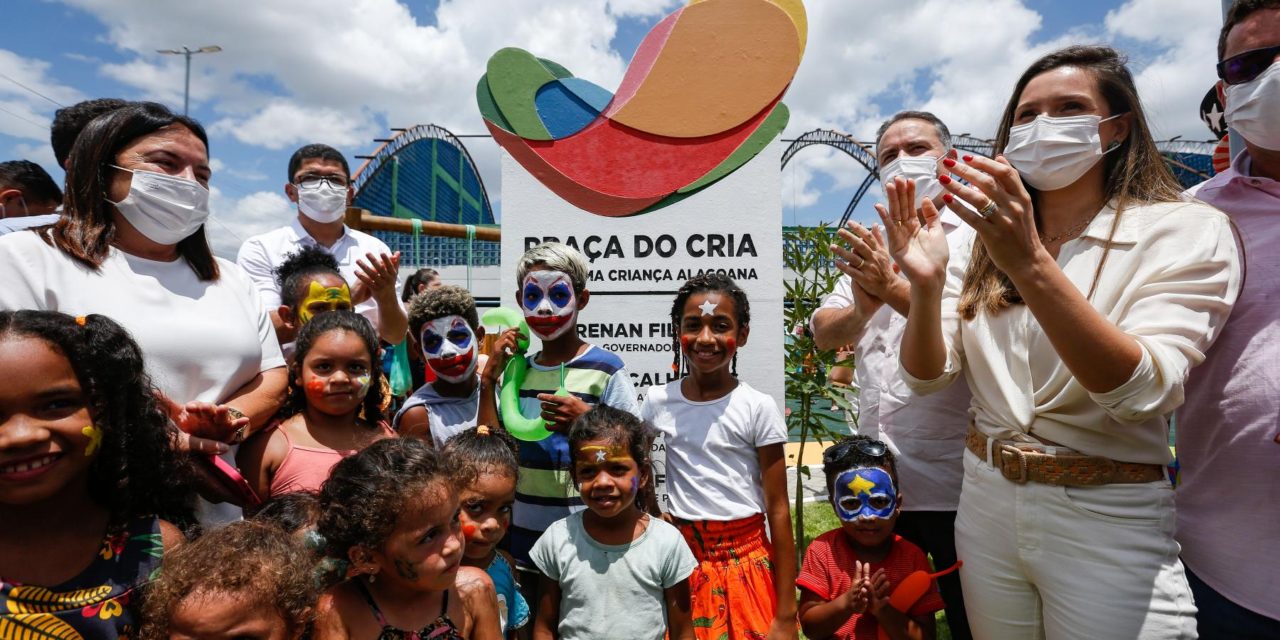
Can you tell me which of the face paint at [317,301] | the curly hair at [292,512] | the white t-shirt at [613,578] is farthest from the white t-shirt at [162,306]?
the white t-shirt at [613,578]

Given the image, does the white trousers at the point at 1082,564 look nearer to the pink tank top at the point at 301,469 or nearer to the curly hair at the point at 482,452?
the curly hair at the point at 482,452

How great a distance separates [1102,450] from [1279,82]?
45.9 inches

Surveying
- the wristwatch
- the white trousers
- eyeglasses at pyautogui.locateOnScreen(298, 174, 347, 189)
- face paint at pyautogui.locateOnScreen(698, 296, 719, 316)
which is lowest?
the white trousers

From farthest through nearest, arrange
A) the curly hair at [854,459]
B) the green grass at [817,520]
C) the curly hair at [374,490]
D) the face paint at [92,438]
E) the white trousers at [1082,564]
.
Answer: the green grass at [817,520], the curly hair at [854,459], the curly hair at [374,490], the white trousers at [1082,564], the face paint at [92,438]

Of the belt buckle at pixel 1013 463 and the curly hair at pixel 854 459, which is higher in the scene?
the belt buckle at pixel 1013 463

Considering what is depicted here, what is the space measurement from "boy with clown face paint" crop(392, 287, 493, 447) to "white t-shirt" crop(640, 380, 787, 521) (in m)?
0.85

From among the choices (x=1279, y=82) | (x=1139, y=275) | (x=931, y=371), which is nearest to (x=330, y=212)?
(x=931, y=371)

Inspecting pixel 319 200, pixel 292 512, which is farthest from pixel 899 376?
pixel 319 200

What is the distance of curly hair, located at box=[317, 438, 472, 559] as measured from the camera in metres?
1.88

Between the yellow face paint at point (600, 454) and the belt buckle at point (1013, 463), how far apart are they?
1.23 metres

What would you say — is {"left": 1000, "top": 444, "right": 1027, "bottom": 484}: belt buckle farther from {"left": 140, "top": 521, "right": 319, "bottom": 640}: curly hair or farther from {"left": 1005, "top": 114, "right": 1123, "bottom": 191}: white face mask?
{"left": 140, "top": 521, "right": 319, "bottom": 640}: curly hair

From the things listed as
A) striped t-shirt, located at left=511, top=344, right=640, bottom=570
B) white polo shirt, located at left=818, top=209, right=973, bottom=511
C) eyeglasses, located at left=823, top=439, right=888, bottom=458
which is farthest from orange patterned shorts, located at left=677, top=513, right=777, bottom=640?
white polo shirt, located at left=818, top=209, right=973, bottom=511

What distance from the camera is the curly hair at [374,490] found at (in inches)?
74.0

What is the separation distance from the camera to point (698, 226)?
13.9 ft
